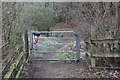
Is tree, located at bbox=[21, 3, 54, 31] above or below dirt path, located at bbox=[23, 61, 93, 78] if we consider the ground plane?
above

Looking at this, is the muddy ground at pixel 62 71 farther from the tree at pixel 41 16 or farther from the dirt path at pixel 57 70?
the tree at pixel 41 16

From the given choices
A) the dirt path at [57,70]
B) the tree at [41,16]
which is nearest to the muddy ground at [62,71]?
the dirt path at [57,70]

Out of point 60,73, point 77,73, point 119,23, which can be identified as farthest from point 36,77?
point 119,23

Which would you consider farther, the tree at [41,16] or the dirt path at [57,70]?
the tree at [41,16]

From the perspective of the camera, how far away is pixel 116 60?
530 centimetres

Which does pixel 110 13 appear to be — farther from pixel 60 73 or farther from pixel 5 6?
pixel 5 6

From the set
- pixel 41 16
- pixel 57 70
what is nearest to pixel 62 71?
pixel 57 70

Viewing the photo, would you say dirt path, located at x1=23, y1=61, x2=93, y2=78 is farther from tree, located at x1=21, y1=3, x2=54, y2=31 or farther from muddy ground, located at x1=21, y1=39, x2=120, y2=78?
tree, located at x1=21, y1=3, x2=54, y2=31

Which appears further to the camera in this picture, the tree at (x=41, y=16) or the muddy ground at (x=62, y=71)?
the tree at (x=41, y=16)

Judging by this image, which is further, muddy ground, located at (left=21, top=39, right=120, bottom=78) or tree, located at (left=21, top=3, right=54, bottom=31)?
tree, located at (left=21, top=3, right=54, bottom=31)

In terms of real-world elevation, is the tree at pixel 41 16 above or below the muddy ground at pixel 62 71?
above

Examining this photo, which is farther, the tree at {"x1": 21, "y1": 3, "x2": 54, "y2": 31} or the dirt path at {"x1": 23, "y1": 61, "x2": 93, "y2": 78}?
the tree at {"x1": 21, "y1": 3, "x2": 54, "y2": 31}

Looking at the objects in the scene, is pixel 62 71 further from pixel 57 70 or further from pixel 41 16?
pixel 41 16

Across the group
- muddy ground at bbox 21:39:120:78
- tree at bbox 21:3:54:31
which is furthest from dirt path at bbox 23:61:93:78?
tree at bbox 21:3:54:31
